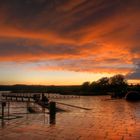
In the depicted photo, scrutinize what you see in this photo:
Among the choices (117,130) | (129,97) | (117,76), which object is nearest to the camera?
(117,130)

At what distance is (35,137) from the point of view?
9.93 meters

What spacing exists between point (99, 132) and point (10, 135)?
3230 millimetres

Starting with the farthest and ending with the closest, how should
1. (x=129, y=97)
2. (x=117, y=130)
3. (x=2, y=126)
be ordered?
(x=129, y=97) < (x=2, y=126) < (x=117, y=130)

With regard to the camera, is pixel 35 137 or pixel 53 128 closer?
pixel 35 137

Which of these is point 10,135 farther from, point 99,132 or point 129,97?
point 129,97

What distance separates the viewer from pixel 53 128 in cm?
1189

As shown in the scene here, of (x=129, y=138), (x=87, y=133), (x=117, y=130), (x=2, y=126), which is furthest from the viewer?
(x=2, y=126)

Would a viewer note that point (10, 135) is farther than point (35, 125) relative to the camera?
No

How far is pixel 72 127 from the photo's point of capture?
12.2 metres

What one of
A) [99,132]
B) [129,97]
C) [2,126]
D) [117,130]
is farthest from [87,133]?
[129,97]

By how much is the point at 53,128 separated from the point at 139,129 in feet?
11.2

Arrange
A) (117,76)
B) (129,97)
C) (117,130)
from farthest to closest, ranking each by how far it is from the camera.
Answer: (117,76)
(129,97)
(117,130)

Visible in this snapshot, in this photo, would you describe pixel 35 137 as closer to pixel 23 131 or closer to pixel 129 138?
pixel 23 131

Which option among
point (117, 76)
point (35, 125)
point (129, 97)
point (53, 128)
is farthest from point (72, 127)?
point (117, 76)
